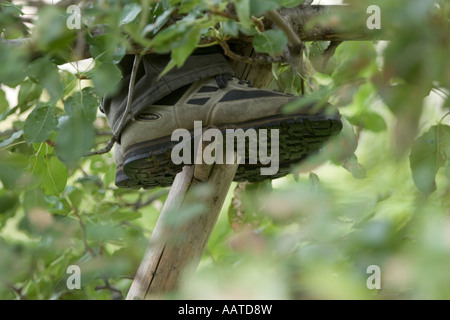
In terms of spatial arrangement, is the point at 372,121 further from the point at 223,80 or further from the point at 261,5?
the point at 223,80

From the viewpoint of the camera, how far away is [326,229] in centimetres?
26

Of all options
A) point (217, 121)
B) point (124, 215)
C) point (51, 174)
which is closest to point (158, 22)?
point (217, 121)

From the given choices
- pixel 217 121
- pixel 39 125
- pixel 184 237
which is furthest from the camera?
pixel 184 237

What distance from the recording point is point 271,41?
679 mm

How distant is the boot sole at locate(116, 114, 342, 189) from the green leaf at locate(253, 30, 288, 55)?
0.35 m

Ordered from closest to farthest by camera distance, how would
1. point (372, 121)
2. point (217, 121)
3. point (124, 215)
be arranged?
point (372, 121)
point (217, 121)
point (124, 215)

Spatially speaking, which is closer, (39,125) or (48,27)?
(48,27)

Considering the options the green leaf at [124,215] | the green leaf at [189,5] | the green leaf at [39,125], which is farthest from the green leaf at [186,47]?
the green leaf at [124,215]

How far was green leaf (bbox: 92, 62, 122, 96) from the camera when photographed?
61cm

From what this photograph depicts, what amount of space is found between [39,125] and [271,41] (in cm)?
44

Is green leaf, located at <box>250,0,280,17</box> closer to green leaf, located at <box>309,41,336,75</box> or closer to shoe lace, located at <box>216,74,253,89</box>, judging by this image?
shoe lace, located at <box>216,74,253,89</box>

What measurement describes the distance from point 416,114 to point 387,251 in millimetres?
67

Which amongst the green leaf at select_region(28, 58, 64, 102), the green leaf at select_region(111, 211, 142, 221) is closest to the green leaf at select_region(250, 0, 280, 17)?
the green leaf at select_region(28, 58, 64, 102)

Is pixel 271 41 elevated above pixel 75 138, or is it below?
above
